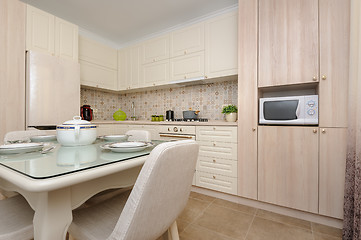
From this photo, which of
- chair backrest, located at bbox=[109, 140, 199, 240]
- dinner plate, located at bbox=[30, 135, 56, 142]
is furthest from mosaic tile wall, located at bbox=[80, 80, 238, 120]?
chair backrest, located at bbox=[109, 140, 199, 240]

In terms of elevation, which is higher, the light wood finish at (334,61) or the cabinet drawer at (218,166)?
the light wood finish at (334,61)

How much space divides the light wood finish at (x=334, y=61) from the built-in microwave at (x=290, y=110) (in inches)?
2.7

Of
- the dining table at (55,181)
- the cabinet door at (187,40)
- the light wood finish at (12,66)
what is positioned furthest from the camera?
the cabinet door at (187,40)

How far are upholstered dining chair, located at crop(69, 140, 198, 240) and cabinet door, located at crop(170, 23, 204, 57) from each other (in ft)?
7.64

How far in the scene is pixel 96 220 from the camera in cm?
83

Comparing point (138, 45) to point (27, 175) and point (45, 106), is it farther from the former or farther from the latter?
point (27, 175)

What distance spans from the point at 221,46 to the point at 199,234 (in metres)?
2.29

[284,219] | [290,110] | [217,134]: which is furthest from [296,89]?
[284,219]

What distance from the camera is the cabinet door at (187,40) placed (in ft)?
8.86

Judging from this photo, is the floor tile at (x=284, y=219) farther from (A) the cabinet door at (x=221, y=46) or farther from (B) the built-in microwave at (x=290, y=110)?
(A) the cabinet door at (x=221, y=46)

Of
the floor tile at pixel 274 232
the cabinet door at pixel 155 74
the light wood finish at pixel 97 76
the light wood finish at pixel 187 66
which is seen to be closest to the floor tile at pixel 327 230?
the floor tile at pixel 274 232

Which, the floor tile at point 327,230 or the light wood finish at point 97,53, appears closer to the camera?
the floor tile at point 327,230

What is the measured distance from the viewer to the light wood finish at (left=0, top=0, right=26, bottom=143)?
208 centimetres

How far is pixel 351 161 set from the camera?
1.46 meters
